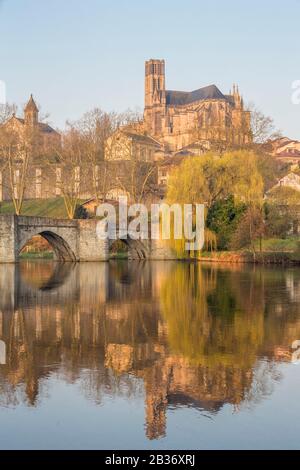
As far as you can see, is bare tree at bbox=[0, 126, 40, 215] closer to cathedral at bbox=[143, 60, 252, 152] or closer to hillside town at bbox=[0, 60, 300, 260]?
hillside town at bbox=[0, 60, 300, 260]

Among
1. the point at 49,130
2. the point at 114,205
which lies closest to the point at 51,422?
the point at 114,205

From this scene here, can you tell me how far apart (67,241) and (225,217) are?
34.5 feet

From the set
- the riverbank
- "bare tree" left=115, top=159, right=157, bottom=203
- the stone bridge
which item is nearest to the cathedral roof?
"bare tree" left=115, top=159, right=157, bottom=203

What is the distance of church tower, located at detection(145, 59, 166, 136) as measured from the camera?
129 m

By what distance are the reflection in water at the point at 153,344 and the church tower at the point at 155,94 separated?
10844 cm

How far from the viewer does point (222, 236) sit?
44.1 m

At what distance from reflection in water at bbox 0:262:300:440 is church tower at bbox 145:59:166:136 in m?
108
